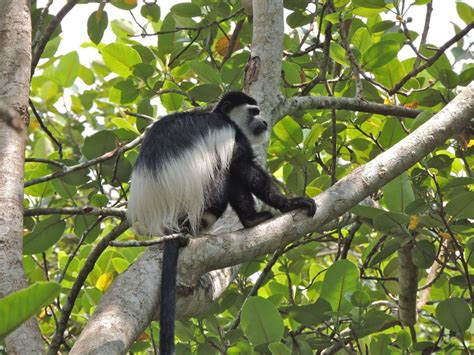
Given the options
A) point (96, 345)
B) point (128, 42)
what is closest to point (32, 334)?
point (96, 345)

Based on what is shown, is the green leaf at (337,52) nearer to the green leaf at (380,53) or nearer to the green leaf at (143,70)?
the green leaf at (380,53)

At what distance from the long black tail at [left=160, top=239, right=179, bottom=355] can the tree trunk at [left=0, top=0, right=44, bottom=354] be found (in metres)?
0.44

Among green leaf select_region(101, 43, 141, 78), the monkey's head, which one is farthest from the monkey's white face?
green leaf select_region(101, 43, 141, 78)

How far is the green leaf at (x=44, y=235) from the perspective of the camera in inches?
101

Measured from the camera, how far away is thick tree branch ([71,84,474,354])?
1780 millimetres

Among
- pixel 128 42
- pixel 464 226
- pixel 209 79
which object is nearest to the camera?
pixel 464 226

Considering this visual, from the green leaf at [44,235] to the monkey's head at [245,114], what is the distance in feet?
2.61

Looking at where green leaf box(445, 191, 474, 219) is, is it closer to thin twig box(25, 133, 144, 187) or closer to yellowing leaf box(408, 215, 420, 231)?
yellowing leaf box(408, 215, 420, 231)

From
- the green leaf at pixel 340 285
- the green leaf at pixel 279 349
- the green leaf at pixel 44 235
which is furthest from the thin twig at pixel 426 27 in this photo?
the green leaf at pixel 44 235

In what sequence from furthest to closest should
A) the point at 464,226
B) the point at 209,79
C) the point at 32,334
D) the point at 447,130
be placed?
the point at 209,79
the point at 464,226
the point at 447,130
the point at 32,334

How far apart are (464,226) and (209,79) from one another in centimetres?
127

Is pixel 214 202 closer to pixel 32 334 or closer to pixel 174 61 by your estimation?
pixel 174 61

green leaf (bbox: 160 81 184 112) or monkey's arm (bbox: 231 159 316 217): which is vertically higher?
green leaf (bbox: 160 81 184 112)

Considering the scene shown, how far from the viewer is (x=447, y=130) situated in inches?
91.1
